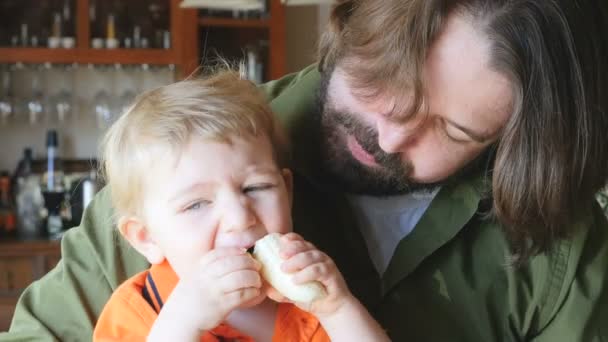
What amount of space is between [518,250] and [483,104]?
0.88 ft

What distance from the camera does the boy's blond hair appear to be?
3.57 feet

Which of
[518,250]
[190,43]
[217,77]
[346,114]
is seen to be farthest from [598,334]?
[190,43]

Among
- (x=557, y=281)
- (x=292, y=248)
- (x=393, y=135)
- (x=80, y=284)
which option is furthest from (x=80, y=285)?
(x=557, y=281)

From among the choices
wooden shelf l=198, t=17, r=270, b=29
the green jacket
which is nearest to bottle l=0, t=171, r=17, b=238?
wooden shelf l=198, t=17, r=270, b=29

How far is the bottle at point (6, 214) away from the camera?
3582mm

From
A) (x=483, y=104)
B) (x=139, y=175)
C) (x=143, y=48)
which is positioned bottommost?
(x=143, y=48)

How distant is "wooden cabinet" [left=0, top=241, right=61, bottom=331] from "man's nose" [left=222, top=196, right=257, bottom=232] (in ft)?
8.62

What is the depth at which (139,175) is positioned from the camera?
1.11 metres

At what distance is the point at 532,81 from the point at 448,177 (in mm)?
232

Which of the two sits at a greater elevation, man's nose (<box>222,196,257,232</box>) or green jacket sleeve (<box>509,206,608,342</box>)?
man's nose (<box>222,196,257,232</box>)

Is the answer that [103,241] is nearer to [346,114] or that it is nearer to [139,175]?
[139,175]

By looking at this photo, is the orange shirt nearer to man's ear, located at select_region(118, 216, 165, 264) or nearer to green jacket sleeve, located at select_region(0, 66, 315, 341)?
man's ear, located at select_region(118, 216, 165, 264)

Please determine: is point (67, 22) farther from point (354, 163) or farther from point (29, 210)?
point (354, 163)

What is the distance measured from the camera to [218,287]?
38.8 inches
